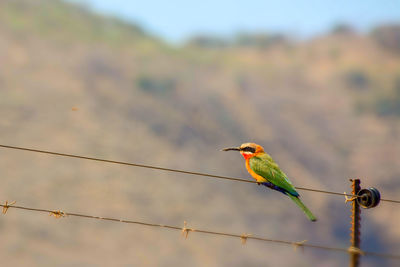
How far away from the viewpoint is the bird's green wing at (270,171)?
11.2m

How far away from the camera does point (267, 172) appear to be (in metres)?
11.5

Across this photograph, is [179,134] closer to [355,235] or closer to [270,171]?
[270,171]

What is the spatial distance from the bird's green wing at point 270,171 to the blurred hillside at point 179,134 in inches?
1464

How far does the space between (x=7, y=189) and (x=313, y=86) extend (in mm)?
39551

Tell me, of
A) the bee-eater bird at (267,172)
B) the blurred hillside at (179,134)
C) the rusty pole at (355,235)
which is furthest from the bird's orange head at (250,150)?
the blurred hillside at (179,134)

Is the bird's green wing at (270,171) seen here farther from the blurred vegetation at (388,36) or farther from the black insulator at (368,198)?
the blurred vegetation at (388,36)

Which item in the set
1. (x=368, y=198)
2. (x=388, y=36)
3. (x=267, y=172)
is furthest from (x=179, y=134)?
(x=368, y=198)

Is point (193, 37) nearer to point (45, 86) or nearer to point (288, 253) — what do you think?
point (45, 86)

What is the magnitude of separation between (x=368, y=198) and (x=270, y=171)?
3.23 meters

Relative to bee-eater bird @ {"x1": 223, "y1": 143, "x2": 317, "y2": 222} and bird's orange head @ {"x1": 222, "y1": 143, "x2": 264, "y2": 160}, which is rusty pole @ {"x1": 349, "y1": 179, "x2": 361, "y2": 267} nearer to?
bee-eater bird @ {"x1": 223, "y1": 143, "x2": 317, "y2": 222}

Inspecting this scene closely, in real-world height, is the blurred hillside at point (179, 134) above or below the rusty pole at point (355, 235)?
above

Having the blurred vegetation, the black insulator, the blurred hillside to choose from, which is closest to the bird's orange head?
the black insulator

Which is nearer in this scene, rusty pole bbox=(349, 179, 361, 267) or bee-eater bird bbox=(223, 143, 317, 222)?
rusty pole bbox=(349, 179, 361, 267)

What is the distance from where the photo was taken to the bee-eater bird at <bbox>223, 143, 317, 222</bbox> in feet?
36.5
